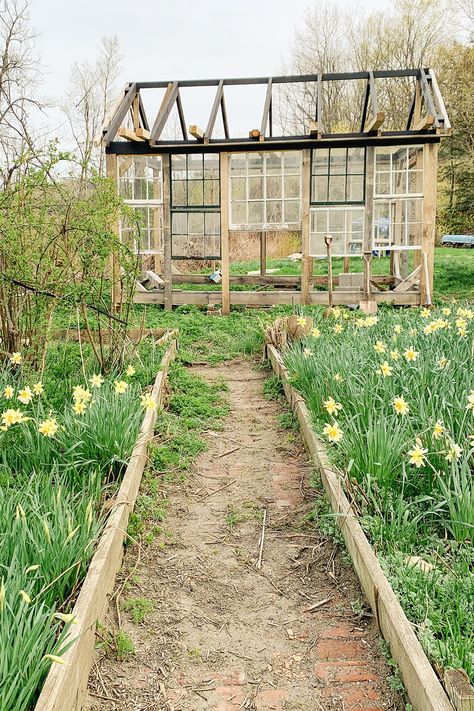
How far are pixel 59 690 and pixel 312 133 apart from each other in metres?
10.3

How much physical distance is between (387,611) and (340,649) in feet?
1.01

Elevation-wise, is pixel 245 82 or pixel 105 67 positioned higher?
pixel 105 67

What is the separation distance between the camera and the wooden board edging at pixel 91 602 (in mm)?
2018

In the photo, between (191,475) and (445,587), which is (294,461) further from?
(445,587)

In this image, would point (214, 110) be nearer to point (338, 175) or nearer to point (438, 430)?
point (338, 175)

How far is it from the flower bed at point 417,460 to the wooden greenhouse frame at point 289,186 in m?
6.35

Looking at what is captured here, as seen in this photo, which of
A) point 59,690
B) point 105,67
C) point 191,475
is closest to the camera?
point 59,690

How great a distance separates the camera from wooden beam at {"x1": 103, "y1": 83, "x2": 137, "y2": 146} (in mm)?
11492

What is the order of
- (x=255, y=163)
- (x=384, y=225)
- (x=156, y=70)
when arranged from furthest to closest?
(x=156, y=70) < (x=384, y=225) < (x=255, y=163)

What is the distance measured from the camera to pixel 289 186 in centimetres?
1198

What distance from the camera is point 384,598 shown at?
254 centimetres

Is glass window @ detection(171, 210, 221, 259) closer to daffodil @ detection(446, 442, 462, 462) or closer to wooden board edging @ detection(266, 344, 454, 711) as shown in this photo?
wooden board edging @ detection(266, 344, 454, 711)

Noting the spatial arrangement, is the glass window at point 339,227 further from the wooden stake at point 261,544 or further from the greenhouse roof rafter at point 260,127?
the wooden stake at point 261,544

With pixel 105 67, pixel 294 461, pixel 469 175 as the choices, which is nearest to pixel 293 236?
pixel 469 175
